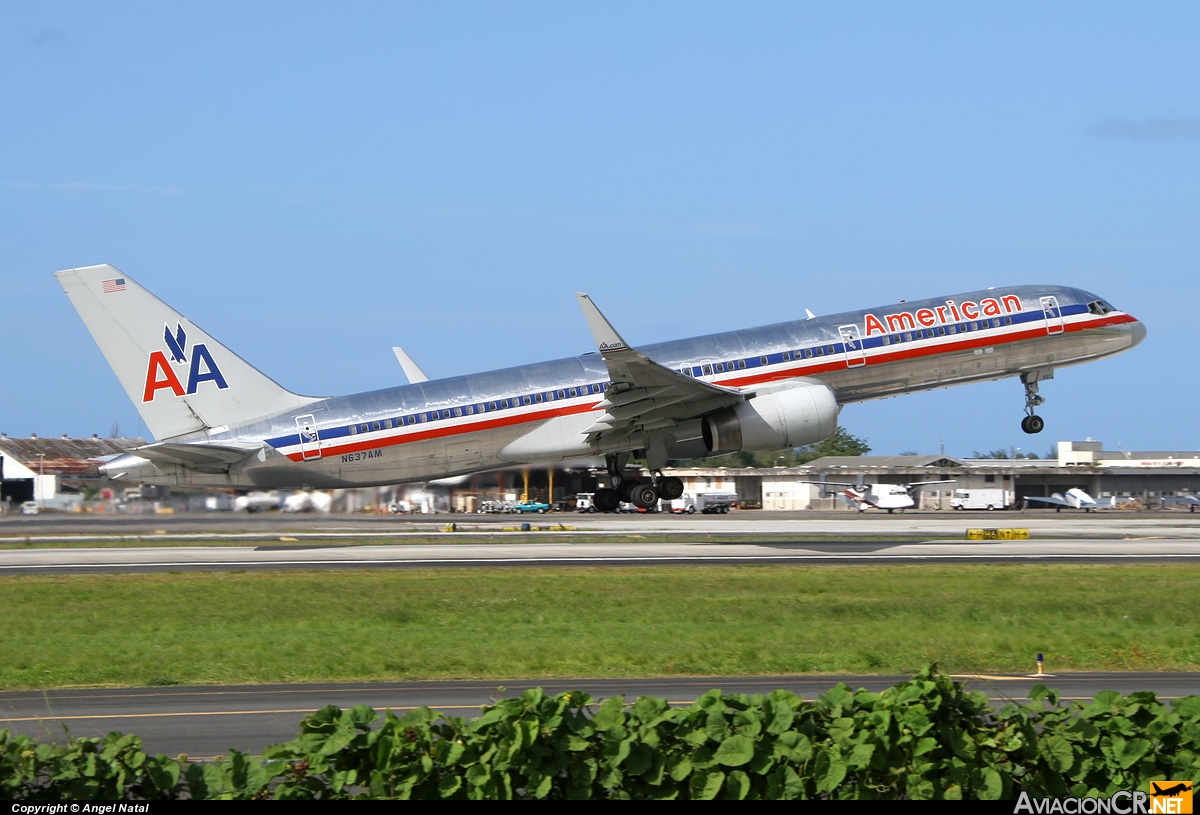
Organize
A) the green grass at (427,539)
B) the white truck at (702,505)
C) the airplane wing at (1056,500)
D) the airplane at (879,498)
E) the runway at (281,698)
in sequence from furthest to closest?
1. the airplane wing at (1056,500)
2. the airplane at (879,498)
3. the white truck at (702,505)
4. the green grass at (427,539)
5. the runway at (281,698)

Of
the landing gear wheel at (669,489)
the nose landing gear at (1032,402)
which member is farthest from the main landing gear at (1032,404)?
the landing gear wheel at (669,489)

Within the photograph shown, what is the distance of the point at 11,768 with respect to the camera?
8.48 metres

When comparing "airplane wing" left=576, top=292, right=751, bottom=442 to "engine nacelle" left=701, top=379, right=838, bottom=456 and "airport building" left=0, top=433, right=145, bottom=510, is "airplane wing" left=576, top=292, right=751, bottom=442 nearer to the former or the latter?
"engine nacelle" left=701, top=379, right=838, bottom=456

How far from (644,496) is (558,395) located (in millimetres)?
4958

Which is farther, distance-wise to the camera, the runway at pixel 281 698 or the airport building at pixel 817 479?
the airport building at pixel 817 479

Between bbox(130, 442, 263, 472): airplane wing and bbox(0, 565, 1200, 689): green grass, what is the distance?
6757mm

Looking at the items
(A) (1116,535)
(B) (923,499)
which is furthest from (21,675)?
(B) (923,499)

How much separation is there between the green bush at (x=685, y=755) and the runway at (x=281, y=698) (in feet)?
20.2

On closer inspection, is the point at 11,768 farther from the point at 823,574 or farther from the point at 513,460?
the point at 513,460

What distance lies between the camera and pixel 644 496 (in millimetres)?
46438

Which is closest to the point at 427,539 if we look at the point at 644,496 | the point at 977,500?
the point at 644,496

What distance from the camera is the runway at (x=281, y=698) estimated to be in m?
16.0

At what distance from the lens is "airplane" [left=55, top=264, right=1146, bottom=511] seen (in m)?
43.9

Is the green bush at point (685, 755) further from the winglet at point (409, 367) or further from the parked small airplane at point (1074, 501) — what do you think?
the parked small airplane at point (1074, 501)
